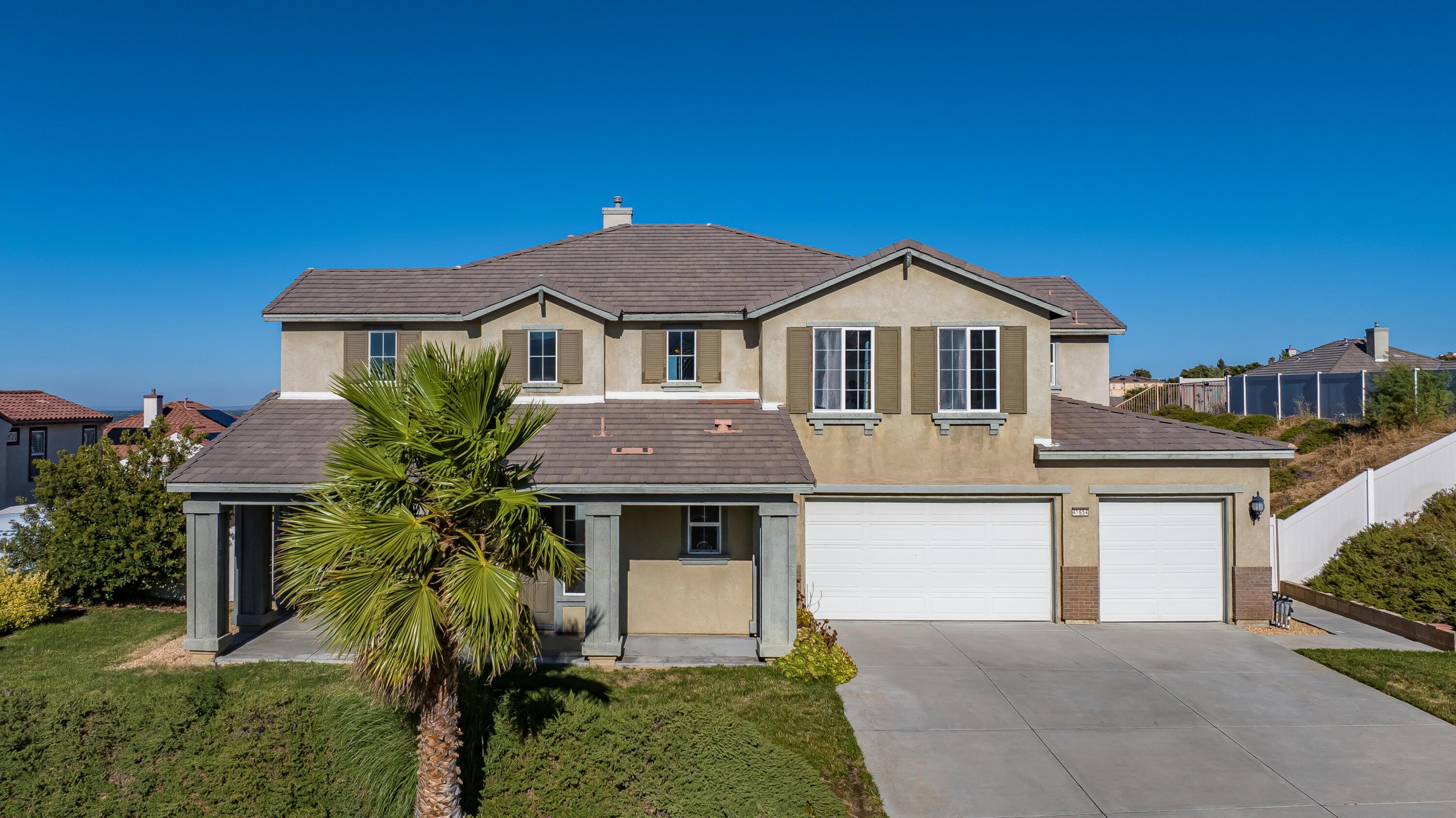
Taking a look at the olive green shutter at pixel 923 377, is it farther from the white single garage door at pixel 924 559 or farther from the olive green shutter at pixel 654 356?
the olive green shutter at pixel 654 356

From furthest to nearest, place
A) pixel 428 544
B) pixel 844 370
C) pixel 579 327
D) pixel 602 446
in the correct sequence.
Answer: pixel 579 327 → pixel 844 370 → pixel 602 446 → pixel 428 544

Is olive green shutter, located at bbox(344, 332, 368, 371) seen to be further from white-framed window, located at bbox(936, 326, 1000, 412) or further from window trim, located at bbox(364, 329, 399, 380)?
white-framed window, located at bbox(936, 326, 1000, 412)

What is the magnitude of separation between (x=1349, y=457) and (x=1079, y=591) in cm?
1145

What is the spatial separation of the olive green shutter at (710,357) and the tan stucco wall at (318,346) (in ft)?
15.1

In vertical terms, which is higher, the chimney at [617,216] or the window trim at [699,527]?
the chimney at [617,216]

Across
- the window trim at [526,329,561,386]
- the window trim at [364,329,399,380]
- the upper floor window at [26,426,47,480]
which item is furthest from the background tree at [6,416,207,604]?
the upper floor window at [26,426,47,480]

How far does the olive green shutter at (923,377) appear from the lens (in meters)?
13.5

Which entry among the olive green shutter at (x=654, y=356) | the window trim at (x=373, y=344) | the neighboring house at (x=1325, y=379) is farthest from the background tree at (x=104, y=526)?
the neighboring house at (x=1325, y=379)

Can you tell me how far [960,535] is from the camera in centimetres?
1364

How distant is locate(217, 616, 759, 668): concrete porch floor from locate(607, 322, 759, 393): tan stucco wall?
4765mm

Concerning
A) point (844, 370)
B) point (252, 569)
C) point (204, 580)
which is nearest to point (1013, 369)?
point (844, 370)

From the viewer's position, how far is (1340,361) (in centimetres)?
2892

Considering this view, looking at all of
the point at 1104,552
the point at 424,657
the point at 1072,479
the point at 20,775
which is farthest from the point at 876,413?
the point at 20,775

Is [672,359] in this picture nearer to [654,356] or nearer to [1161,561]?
[654,356]
